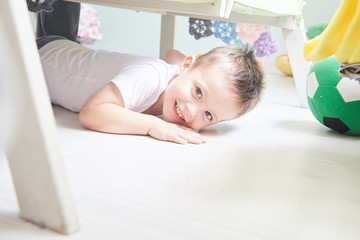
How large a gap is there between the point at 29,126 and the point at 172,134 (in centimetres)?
52

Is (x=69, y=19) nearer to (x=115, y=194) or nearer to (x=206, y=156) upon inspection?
(x=206, y=156)

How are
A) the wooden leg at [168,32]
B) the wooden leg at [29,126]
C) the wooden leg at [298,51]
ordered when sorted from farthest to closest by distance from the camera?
the wooden leg at [168,32], the wooden leg at [298,51], the wooden leg at [29,126]

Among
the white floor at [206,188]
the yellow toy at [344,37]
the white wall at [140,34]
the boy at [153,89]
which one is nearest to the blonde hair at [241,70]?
the boy at [153,89]

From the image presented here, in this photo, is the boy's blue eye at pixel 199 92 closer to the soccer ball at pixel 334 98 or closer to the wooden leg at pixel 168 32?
the soccer ball at pixel 334 98

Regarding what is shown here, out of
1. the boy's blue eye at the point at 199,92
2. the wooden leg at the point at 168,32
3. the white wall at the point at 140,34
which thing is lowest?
the white wall at the point at 140,34

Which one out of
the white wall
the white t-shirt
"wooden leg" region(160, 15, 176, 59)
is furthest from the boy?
the white wall

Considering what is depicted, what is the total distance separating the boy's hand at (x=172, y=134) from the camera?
0.89 m

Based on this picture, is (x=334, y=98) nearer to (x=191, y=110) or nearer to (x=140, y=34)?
(x=191, y=110)

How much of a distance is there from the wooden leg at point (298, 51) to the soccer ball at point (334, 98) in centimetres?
40

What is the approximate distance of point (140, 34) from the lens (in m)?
3.57

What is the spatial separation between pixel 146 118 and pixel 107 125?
101 millimetres

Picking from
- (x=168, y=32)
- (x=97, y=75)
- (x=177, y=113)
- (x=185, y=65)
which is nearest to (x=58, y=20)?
(x=168, y=32)

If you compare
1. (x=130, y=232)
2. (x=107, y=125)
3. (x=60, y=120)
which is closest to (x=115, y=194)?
(x=130, y=232)

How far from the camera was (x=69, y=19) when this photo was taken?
162 cm
